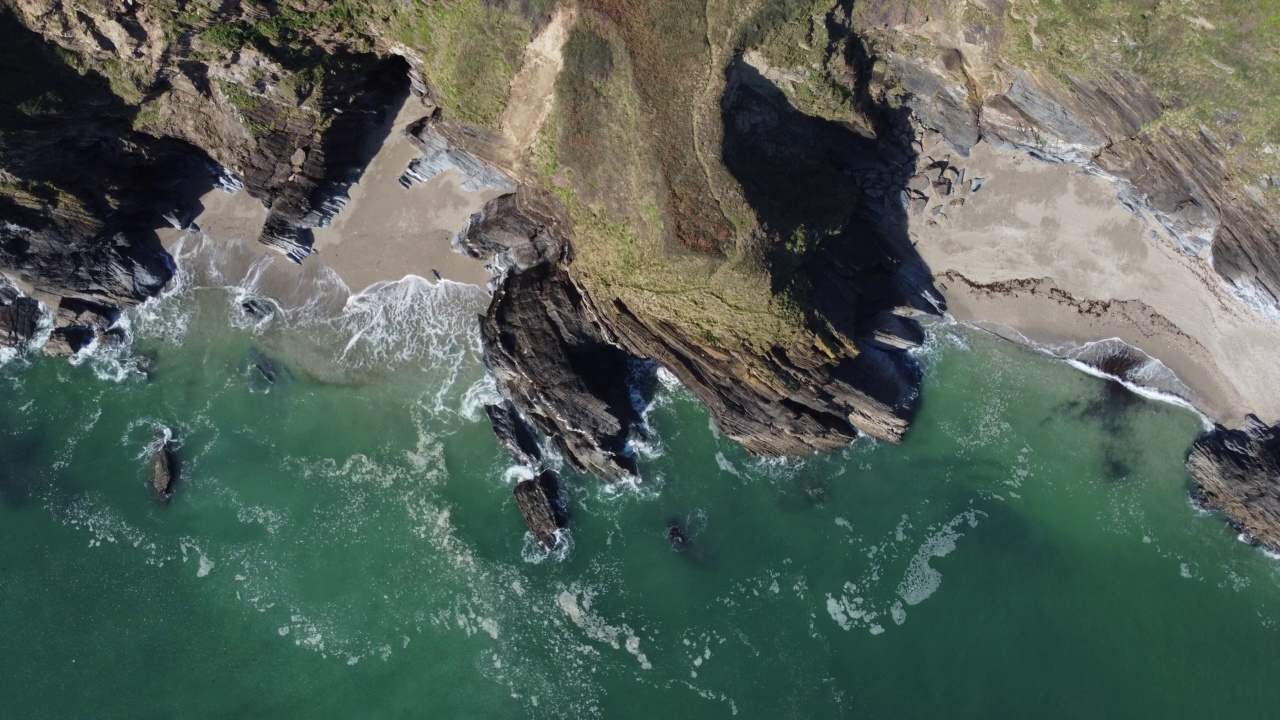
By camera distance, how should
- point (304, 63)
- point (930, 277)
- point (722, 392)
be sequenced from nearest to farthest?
1. point (304, 63)
2. point (722, 392)
3. point (930, 277)

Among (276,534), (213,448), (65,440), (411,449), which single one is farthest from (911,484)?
(65,440)

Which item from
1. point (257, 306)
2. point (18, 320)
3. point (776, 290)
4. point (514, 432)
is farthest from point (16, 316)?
point (776, 290)

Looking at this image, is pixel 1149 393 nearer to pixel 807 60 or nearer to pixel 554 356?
pixel 807 60

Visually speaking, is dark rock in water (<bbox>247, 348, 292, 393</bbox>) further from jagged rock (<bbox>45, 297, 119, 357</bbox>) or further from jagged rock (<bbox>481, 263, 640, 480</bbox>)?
jagged rock (<bbox>481, 263, 640, 480</bbox>)

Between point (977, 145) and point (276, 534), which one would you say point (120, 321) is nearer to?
point (276, 534)

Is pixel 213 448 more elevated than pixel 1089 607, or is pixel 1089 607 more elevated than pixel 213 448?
pixel 1089 607

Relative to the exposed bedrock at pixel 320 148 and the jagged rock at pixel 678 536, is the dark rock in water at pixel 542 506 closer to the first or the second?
the jagged rock at pixel 678 536
